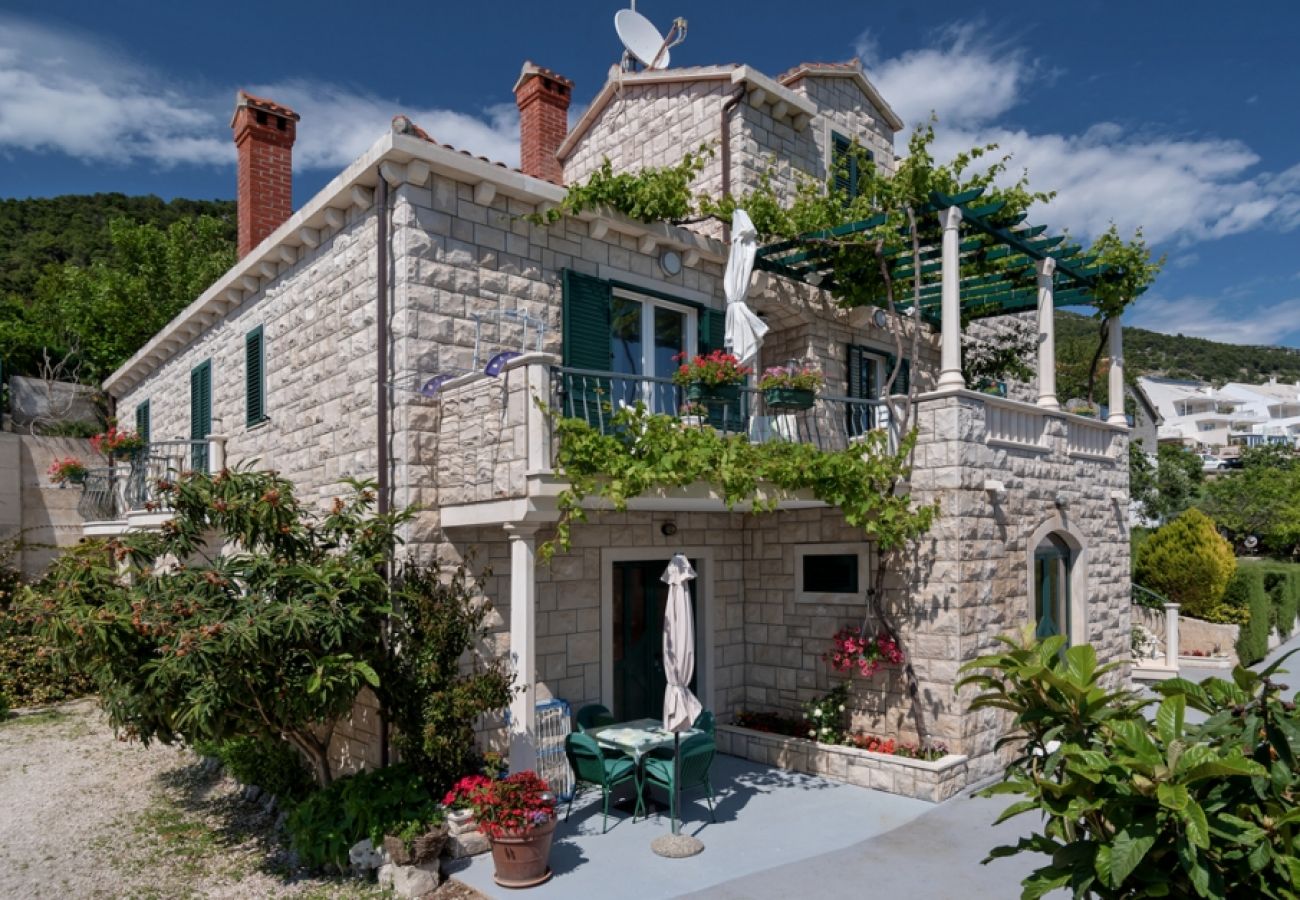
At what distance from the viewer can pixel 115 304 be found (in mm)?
22375

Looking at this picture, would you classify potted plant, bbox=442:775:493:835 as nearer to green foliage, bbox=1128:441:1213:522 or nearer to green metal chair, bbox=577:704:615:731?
green metal chair, bbox=577:704:615:731

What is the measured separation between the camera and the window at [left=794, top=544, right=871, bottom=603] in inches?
408

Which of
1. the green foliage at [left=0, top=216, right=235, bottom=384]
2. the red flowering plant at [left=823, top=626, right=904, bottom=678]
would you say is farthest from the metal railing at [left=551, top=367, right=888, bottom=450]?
the green foliage at [left=0, top=216, right=235, bottom=384]

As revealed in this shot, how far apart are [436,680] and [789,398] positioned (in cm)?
470

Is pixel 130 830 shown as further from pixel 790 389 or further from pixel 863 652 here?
Answer: pixel 790 389

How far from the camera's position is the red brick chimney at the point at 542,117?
12969 mm

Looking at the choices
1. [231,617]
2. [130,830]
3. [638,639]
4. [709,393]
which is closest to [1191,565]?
[638,639]

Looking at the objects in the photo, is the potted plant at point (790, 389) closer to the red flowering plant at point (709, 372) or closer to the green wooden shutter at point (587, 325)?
the red flowering plant at point (709, 372)

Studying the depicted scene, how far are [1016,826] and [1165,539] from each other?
560 inches

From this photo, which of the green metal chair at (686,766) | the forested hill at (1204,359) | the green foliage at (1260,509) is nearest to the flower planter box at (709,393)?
the green metal chair at (686,766)

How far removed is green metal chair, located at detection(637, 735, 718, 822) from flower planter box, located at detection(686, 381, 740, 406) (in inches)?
132

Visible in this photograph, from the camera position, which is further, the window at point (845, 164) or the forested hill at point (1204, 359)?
the forested hill at point (1204, 359)

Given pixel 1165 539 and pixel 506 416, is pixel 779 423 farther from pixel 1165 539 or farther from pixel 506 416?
pixel 1165 539

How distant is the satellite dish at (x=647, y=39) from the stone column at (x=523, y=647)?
31.2 feet
